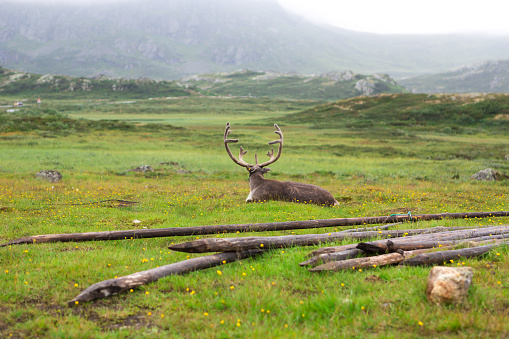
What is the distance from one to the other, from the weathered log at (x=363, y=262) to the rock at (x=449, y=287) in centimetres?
126

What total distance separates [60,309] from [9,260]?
2.62m

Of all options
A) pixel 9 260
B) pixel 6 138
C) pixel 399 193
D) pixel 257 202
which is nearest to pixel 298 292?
pixel 9 260

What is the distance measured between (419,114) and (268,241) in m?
60.6

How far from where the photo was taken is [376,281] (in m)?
5.79

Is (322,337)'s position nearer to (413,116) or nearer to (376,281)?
(376,281)

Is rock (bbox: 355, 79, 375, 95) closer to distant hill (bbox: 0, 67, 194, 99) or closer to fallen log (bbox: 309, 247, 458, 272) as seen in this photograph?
distant hill (bbox: 0, 67, 194, 99)

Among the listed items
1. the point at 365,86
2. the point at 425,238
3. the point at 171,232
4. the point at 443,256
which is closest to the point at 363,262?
the point at 443,256

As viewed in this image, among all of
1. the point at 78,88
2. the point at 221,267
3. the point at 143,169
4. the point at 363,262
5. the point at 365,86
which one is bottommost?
the point at 143,169

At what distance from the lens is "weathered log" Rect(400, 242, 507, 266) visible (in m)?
6.18

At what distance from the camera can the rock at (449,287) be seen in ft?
16.0

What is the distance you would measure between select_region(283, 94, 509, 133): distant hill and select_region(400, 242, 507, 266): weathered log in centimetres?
4711

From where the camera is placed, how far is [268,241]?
7289 millimetres

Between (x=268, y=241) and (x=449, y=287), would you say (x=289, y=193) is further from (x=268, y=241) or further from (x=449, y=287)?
(x=449, y=287)

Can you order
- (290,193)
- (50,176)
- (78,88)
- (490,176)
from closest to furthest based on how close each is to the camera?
(290,193), (50,176), (490,176), (78,88)
